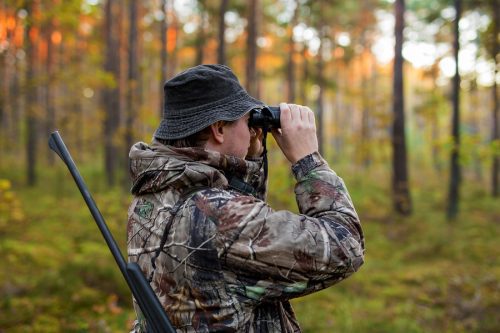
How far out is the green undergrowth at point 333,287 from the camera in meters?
6.63

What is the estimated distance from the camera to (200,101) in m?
1.79

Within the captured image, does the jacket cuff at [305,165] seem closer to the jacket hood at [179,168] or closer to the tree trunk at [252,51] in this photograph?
the jacket hood at [179,168]

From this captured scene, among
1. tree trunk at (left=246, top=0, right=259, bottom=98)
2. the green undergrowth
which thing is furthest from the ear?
tree trunk at (left=246, top=0, right=259, bottom=98)

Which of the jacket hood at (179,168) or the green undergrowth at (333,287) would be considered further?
the green undergrowth at (333,287)

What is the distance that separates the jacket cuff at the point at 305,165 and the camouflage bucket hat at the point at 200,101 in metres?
0.28

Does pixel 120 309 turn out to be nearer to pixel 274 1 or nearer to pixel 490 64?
pixel 490 64

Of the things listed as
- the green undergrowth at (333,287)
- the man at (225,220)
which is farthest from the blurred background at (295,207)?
the man at (225,220)

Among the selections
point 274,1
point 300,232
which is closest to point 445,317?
point 300,232

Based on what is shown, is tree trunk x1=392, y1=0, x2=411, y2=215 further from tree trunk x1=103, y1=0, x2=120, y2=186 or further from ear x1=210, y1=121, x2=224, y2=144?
ear x1=210, y1=121, x2=224, y2=144

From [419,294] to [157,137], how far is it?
25.7 ft

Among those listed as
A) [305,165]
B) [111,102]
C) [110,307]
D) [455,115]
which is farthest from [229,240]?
[111,102]

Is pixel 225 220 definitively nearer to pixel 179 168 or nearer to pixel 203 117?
pixel 179 168

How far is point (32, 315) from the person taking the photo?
20.5ft

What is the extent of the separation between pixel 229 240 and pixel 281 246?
173mm
